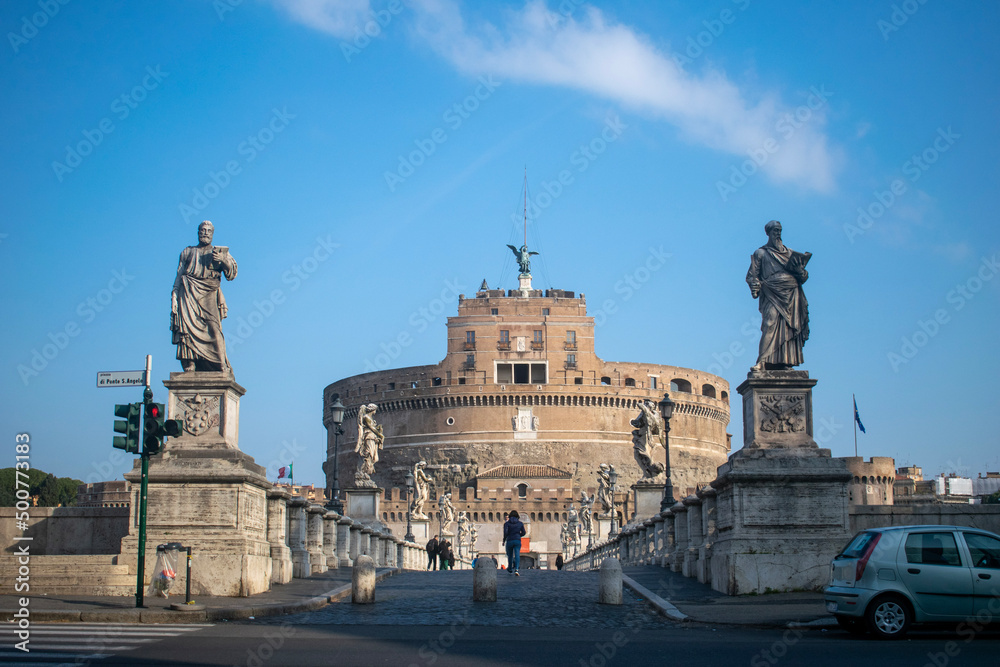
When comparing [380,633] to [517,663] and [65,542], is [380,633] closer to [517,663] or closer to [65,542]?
[517,663]

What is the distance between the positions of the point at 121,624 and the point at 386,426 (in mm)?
89581

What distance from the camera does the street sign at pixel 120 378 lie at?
38.9 ft

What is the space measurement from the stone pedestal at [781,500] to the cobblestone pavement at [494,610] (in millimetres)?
1350

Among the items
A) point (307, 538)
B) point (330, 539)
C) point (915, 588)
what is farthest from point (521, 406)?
point (915, 588)

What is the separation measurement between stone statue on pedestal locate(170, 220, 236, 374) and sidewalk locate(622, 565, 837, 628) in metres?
6.09

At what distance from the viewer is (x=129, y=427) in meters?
11.7

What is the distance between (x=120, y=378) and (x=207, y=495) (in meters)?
1.83

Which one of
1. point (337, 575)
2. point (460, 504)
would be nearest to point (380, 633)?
point (337, 575)

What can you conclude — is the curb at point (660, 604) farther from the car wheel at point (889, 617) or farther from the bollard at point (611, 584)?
the car wheel at point (889, 617)

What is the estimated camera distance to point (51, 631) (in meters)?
9.66

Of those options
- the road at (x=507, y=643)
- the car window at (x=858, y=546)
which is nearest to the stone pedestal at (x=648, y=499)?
the road at (x=507, y=643)

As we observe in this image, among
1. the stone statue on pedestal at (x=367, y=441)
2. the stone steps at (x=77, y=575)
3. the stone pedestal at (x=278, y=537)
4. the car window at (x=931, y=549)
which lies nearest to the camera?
the car window at (x=931, y=549)

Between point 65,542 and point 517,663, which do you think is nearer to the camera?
point 517,663

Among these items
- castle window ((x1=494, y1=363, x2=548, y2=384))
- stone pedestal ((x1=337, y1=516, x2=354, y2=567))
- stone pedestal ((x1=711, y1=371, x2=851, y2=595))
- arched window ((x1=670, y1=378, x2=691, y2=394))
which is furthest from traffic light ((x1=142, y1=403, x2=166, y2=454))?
arched window ((x1=670, y1=378, x2=691, y2=394))
